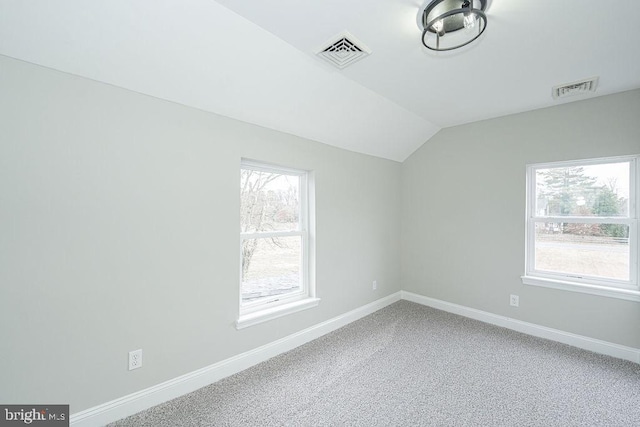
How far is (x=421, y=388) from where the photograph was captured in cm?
216

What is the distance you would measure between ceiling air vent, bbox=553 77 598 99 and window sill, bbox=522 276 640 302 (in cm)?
188

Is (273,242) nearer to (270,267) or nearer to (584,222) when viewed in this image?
(270,267)

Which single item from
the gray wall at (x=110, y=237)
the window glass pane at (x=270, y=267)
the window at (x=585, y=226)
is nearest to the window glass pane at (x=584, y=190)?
the window at (x=585, y=226)

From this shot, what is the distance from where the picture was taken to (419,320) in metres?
3.47

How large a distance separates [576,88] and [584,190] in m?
1.05

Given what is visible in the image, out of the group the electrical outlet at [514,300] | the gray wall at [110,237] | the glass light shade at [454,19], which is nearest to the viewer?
the glass light shade at [454,19]

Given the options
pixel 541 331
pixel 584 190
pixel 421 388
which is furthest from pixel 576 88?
pixel 421 388

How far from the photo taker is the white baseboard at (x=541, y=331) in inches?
102

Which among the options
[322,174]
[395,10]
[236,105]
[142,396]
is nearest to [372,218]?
[322,174]

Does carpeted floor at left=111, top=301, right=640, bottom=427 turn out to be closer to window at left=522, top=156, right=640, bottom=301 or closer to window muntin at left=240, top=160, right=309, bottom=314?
window muntin at left=240, top=160, right=309, bottom=314

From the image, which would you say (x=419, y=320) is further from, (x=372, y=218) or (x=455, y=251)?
(x=372, y=218)

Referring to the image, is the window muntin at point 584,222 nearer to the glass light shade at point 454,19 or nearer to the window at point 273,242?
the glass light shade at point 454,19

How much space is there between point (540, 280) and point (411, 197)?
1.81 meters

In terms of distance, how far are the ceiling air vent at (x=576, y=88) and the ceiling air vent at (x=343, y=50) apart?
1.93 metres
